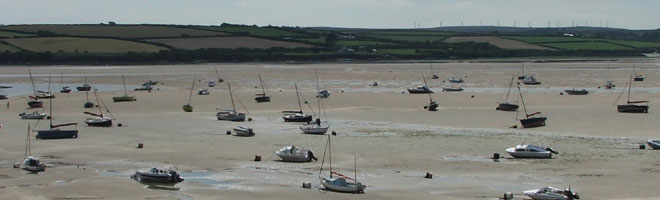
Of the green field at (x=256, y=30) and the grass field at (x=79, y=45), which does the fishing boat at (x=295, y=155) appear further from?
the green field at (x=256, y=30)

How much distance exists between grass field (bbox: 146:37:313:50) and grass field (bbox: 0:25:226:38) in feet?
16.5

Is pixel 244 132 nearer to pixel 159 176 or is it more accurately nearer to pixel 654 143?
pixel 159 176

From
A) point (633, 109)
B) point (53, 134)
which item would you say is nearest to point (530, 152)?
point (633, 109)

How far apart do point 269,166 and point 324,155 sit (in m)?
Answer: 2.14

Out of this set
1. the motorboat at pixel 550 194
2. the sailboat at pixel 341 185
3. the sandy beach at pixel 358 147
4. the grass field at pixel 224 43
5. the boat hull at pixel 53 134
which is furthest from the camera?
the grass field at pixel 224 43

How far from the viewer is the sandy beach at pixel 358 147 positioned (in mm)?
28953

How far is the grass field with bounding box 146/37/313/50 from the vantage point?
143 m

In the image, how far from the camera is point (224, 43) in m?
148

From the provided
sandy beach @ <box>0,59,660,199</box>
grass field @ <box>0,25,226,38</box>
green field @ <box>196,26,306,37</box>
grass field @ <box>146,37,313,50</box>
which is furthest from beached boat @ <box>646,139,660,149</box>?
green field @ <box>196,26,306,37</box>

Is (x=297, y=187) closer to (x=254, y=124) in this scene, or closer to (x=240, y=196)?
(x=240, y=196)

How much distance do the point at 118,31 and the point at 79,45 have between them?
65.8 feet

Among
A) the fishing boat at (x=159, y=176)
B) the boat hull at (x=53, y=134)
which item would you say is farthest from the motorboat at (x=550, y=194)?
the boat hull at (x=53, y=134)

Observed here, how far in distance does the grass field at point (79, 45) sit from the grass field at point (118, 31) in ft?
24.7

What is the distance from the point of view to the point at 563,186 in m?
28.7
